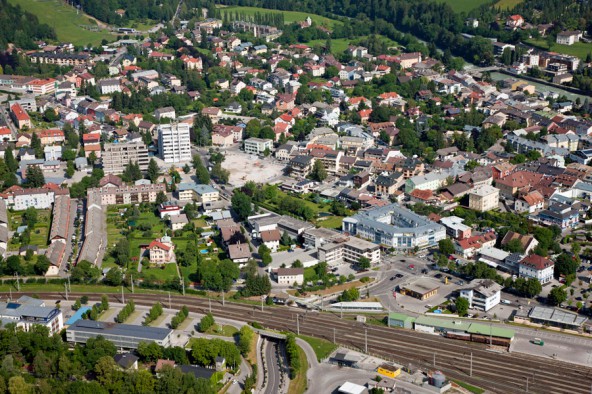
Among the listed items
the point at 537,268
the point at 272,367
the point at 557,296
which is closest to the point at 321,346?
the point at 272,367

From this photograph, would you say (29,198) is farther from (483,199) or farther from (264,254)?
(483,199)

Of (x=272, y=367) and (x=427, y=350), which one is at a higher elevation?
(x=427, y=350)

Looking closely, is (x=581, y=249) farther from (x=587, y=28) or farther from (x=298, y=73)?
(x=587, y=28)

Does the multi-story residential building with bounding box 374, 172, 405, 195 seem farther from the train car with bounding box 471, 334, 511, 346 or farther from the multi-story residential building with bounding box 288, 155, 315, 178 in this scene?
the train car with bounding box 471, 334, 511, 346

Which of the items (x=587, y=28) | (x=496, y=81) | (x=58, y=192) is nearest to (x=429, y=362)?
(x=58, y=192)

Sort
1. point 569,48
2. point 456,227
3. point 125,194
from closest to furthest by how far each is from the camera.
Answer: point 456,227 → point 125,194 → point 569,48

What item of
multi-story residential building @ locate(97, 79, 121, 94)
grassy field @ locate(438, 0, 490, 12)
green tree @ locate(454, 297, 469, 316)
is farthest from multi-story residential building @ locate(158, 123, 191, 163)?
grassy field @ locate(438, 0, 490, 12)

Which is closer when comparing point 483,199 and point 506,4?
point 483,199
